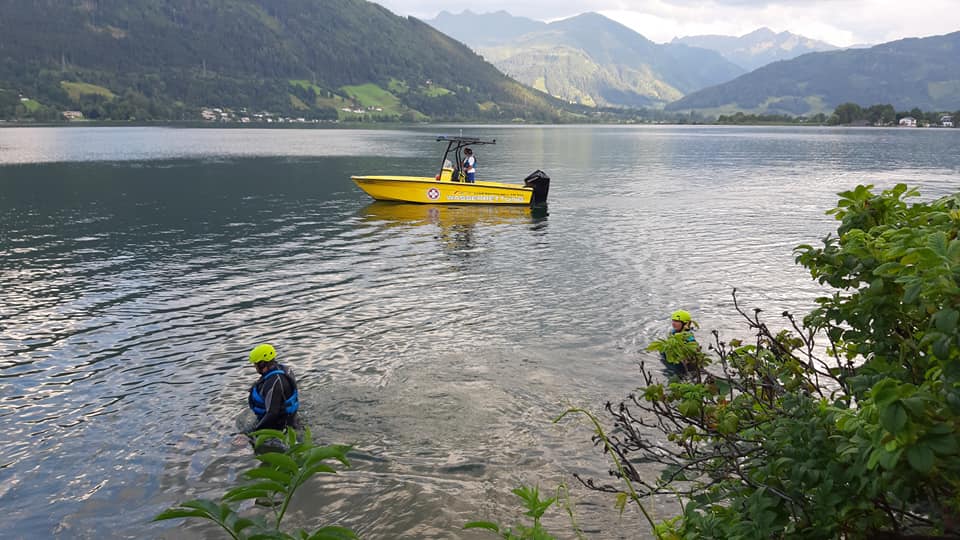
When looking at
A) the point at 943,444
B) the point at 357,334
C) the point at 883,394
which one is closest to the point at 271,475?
the point at 883,394

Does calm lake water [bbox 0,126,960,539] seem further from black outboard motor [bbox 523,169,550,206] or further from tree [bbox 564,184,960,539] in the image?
tree [bbox 564,184,960,539]

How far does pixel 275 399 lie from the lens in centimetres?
1133

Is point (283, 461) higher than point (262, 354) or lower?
higher

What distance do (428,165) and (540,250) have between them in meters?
50.3

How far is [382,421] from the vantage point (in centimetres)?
1285

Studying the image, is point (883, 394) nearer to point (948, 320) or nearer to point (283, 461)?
point (948, 320)

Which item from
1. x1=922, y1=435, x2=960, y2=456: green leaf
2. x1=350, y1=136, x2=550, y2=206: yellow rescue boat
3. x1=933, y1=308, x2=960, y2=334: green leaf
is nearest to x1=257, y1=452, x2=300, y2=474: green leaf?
x1=922, y1=435, x2=960, y2=456: green leaf

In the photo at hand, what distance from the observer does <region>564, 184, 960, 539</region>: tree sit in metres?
3.23

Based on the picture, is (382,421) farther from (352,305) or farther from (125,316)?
(125,316)

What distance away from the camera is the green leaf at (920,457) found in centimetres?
309

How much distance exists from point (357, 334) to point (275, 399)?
21.1ft

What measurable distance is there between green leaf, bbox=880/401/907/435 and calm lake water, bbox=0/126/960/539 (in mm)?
4044

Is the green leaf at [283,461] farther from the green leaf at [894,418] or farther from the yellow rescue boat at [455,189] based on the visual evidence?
the yellow rescue boat at [455,189]

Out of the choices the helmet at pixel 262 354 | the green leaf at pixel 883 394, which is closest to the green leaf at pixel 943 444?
the green leaf at pixel 883 394
